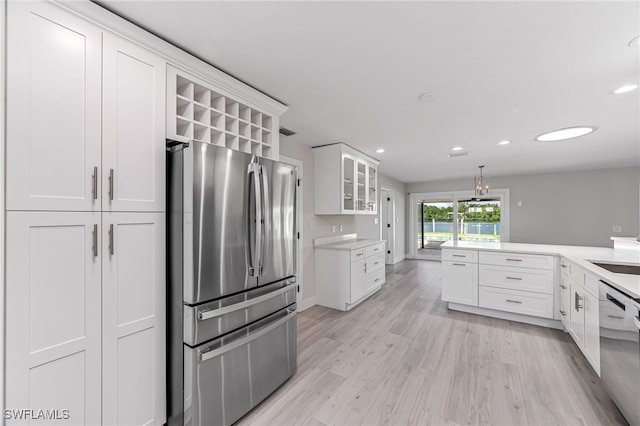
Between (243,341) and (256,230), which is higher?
(256,230)

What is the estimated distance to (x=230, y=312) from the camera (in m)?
1.63

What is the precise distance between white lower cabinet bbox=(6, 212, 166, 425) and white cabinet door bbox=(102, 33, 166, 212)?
12 centimetres

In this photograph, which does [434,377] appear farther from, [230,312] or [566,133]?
[566,133]

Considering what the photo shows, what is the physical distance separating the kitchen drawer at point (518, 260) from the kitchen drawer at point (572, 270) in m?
0.15

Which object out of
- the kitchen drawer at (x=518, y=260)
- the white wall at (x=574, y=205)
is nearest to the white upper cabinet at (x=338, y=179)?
the kitchen drawer at (x=518, y=260)

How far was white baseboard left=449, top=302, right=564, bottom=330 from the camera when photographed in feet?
10.0

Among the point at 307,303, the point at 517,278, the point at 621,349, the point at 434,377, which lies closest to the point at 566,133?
the point at 517,278

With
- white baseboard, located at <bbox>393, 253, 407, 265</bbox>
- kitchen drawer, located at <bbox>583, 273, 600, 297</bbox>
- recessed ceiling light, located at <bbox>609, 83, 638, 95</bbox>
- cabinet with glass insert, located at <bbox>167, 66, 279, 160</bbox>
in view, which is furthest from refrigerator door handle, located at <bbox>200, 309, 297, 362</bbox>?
white baseboard, located at <bbox>393, 253, 407, 265</bbox>

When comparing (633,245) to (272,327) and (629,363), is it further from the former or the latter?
(272,327)

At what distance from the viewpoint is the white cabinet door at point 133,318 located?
1.34 metres

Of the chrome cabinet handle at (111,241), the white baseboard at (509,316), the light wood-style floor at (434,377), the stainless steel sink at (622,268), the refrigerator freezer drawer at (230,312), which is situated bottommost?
the light wood-style floor at (434,377)

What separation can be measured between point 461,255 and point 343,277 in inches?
66.1

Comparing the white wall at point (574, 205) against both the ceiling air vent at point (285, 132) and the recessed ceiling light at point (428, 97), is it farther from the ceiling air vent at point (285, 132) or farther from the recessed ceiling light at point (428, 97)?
the ceiling air vent at point (285, 132)

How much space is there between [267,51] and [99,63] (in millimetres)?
914
